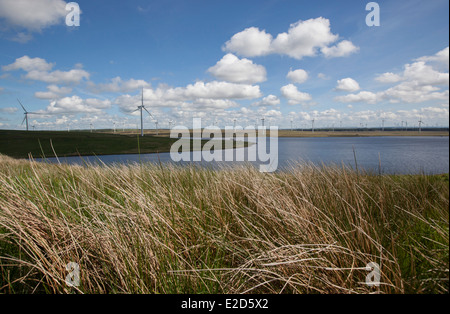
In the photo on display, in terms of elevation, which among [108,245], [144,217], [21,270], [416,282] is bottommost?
[21,270]

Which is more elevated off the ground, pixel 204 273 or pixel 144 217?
pixel 144 217

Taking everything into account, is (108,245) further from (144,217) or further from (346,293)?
(346,293)

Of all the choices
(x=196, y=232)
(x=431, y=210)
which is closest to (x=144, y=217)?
(x=196, y=232)

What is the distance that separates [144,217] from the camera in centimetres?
271

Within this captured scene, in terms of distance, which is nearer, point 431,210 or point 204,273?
point 204,273

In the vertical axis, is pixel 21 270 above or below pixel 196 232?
below

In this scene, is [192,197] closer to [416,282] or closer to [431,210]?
[416,282]
